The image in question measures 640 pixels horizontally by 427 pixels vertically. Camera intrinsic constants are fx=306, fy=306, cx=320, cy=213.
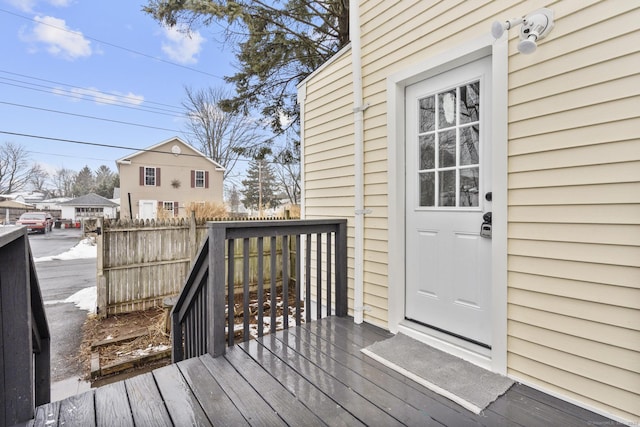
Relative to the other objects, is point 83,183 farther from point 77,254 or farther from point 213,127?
point 77,254

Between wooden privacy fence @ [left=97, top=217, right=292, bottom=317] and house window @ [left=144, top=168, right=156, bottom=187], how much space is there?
12807mm

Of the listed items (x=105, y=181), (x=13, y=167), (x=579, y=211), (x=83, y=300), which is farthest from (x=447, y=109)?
(x=105, y=181)

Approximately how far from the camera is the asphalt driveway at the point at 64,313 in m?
3.17

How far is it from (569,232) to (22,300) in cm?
259

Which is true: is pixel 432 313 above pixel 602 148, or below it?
below

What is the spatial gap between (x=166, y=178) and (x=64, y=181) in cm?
2067

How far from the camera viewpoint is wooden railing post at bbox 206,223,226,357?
2002mm

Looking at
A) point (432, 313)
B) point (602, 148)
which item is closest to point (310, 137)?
point (432, 313)

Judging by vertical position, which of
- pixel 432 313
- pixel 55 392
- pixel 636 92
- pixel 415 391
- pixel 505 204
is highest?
pixel 636 92

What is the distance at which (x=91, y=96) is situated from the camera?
16984 mm

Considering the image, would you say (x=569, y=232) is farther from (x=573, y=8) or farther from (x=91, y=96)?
(x=91, y=96)

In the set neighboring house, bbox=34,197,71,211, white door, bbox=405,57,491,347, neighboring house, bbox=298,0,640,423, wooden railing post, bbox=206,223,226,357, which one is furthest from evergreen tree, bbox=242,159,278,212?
wooden railing post, bbox=206,223,226,357

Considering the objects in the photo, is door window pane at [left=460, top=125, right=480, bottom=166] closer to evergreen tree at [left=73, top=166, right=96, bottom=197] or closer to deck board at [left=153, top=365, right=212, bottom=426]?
deck board at [left=153, top=365, right=212, bottom=426]

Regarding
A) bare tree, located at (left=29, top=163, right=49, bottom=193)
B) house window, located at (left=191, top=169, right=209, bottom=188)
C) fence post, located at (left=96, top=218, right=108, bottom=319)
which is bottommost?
fence post, located at (left=96, top=218, right=108, bottom=319)
